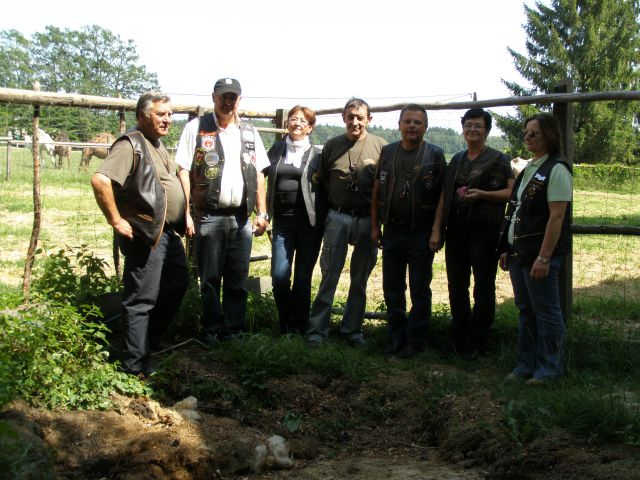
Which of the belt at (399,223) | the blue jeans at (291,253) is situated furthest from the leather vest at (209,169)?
the belt at (399,223)

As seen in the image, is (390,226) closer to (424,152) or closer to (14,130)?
(424,152)

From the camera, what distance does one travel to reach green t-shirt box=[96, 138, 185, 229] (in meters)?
4.98

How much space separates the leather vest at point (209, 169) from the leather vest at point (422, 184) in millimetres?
1090

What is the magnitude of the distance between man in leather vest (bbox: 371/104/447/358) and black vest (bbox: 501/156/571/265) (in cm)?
91

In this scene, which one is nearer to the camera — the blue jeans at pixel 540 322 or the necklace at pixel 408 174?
Answer: the blue jeans at pixel 540 322

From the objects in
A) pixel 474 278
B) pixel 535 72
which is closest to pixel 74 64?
pixel 535 72

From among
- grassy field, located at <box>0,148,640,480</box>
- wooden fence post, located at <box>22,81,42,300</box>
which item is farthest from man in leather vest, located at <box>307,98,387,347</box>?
wooden fence post, located at <box>22,81,42,300</box>

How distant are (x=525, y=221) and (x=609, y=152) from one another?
699 cm

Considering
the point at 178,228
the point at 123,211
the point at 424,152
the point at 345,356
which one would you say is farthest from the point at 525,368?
the point at 123,211

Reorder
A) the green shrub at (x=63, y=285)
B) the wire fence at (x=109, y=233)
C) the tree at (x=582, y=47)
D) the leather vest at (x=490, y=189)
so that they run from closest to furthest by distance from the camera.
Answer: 1. the leather vest at (x=490, y=189)
2. the green shrub at (x=63, y=285)
3. the wire fence at (x=109, y=233)
4. the tree at (x=582, y=47)

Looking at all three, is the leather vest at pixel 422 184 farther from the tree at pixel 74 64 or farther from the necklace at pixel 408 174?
the tree at pixel 74 64

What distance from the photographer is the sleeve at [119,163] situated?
4.96 m

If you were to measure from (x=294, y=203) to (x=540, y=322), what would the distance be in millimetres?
2280

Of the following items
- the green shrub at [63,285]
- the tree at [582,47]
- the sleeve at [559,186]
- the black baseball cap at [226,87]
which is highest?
the tree at [582,47]
